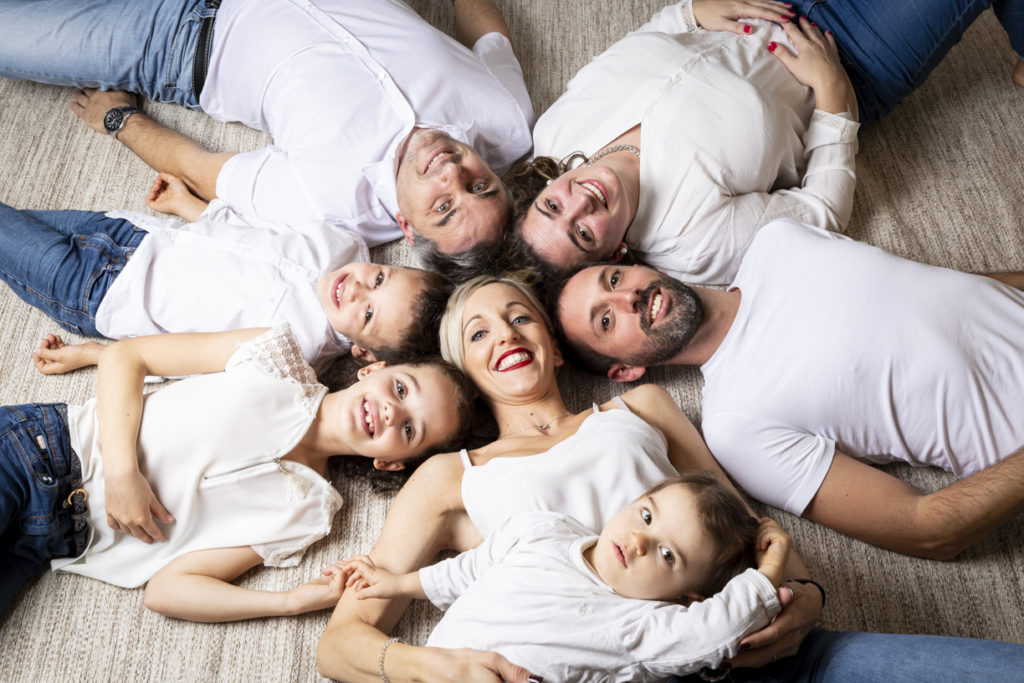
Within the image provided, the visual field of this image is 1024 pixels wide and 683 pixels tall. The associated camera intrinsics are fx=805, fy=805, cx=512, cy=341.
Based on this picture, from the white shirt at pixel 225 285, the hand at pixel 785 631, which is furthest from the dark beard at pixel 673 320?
the white shirt at pixel 225 285

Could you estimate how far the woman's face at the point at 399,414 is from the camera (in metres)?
1.73

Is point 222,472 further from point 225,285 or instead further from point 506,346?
point 506,346

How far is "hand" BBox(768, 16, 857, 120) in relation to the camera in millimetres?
2090

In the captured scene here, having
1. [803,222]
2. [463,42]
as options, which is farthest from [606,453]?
[463,42]

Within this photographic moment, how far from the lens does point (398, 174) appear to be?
2061 millimetres

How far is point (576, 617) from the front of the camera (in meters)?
1.32

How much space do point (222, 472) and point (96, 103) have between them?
1389mm

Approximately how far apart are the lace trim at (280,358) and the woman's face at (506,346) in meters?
0.37

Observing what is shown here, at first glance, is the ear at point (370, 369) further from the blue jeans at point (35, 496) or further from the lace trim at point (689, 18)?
the lace trim at point (689, 18)

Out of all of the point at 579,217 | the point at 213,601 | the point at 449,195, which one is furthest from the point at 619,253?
the point at 213,601

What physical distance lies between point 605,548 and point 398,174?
3.73 feet

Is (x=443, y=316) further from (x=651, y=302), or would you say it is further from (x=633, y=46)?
(x=633, y=46)

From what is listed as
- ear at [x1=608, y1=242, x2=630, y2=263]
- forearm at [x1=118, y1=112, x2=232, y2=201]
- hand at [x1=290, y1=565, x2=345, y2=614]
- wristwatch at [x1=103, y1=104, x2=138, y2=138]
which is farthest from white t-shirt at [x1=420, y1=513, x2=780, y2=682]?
wristwatch at [x1=103, y1=104, x2=138, y2=138]

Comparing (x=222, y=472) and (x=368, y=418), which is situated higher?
(x=368, y=418)
